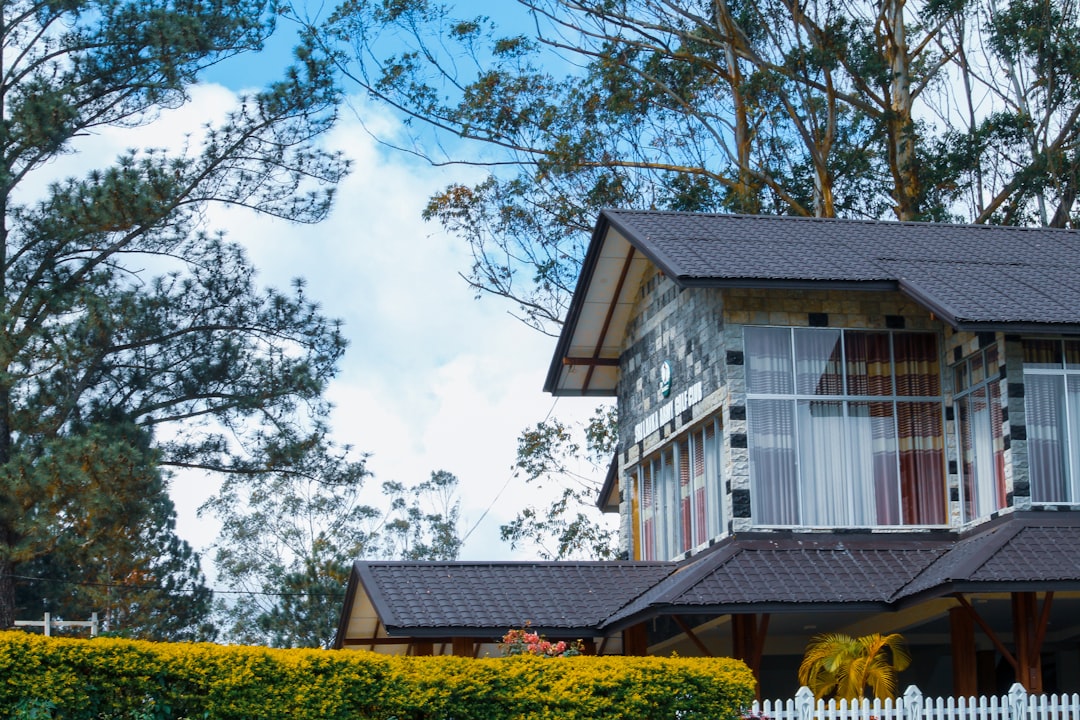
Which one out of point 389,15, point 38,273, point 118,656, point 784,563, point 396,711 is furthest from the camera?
point 389,15

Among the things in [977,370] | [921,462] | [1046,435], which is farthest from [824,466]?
[1046,435]

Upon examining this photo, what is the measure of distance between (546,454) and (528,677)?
24491 mm

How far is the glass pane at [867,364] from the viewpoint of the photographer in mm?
20281

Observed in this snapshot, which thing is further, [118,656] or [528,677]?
[528,677]

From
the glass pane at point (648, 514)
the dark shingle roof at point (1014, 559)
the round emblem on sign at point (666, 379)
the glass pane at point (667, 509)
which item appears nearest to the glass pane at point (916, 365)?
the dark shingle roof at point (1014, 559)

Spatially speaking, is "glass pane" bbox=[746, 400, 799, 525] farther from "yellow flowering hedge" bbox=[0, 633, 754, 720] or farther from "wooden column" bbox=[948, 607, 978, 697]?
"yellow flowering hedge" bbox=[0, 633, 754, 720]

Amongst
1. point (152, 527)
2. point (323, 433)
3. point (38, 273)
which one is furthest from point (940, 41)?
point (152, 527)

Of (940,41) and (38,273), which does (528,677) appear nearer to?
(38,273)

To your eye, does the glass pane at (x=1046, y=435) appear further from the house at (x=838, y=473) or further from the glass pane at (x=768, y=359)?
the glass pane at (x=768, y=359)

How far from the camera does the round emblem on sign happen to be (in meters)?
22.4

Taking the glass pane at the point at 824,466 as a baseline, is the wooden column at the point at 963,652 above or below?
below

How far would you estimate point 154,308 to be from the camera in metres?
30.0

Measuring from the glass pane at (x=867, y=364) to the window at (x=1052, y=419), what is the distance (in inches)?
72.6

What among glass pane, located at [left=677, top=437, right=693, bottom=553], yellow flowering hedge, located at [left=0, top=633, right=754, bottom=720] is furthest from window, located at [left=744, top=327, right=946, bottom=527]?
yellow flowering hedge, located at [left=0, top=633, right=754, bottom=720]
